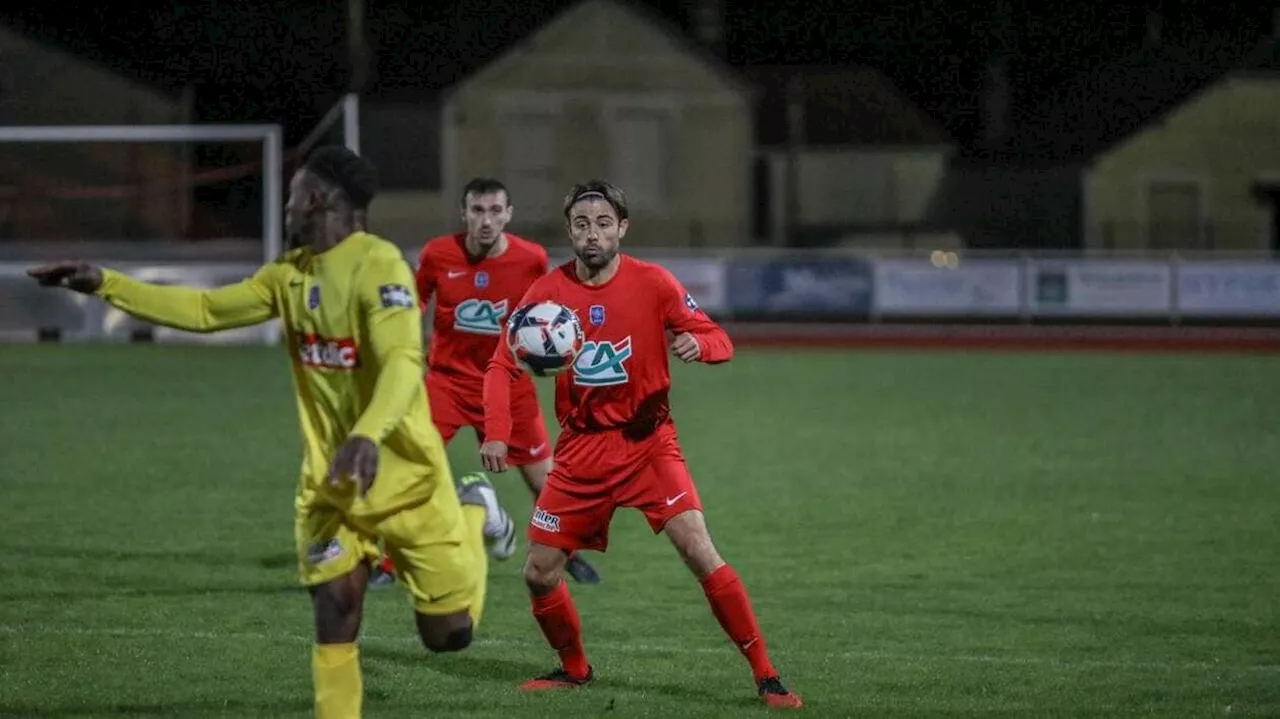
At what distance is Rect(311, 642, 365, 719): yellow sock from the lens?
575cm

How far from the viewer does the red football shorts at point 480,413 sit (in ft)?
33.8

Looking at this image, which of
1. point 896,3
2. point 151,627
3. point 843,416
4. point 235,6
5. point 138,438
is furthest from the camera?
point 896,3

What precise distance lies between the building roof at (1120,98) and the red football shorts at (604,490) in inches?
1785

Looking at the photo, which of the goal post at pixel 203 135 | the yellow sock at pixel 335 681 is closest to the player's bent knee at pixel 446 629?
the yellow sock at pixel 335 681

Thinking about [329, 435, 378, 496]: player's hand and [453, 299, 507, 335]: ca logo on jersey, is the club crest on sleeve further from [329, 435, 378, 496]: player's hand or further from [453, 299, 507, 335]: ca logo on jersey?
[453, 299, 507, 335]: ca logo on jersey

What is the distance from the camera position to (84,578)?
9969mm

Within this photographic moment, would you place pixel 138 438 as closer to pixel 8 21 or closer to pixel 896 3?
pixel 8 21

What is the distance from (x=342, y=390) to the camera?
580cm

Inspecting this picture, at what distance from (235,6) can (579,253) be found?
4689cm

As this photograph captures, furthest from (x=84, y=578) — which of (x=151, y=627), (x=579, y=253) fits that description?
(x=579, y=253)

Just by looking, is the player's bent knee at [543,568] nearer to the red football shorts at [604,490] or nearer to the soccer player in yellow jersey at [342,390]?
the red football shorts at [604,490]

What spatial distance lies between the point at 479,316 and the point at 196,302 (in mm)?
4522

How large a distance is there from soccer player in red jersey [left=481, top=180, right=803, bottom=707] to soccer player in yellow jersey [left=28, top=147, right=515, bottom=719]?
4.38 ft

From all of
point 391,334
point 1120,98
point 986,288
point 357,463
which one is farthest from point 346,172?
point 1120,98
